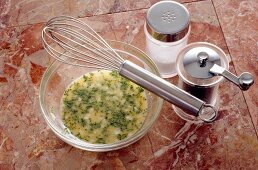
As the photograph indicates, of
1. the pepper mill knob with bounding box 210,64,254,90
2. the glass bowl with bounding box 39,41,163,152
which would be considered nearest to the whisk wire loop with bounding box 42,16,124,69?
the glass bowl with bounding box 39,41,163,152

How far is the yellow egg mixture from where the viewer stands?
3.07 ft

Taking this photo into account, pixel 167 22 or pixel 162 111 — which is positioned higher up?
pixel 167 22

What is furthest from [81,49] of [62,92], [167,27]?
[167,27]

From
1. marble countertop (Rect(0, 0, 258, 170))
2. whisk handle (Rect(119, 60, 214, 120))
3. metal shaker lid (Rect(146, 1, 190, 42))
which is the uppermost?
metal shaker lid (Rect(146, 1, 190, 42))

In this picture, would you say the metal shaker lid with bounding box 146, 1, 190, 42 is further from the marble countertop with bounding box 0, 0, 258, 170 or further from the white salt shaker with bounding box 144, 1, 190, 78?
the marble countertop with bounding box 0, 0, 258, 170

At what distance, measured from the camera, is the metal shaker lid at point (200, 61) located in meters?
0.86

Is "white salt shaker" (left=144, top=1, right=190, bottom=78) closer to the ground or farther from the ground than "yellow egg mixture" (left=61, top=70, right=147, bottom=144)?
farther from the ground

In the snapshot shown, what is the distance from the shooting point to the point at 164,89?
2.80 ft

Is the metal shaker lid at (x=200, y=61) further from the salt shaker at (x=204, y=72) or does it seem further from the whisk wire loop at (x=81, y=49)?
the whisk wire loop at (x=81, y=49)

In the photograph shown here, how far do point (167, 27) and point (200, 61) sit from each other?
4.2 inches

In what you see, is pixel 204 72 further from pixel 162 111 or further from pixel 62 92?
pixel 62 92

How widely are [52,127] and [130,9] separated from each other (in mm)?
352

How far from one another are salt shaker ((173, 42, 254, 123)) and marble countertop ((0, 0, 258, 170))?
7cm

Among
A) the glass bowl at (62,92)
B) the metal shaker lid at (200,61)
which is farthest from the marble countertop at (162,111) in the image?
the metal shaker lid at (200,61)
